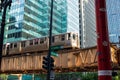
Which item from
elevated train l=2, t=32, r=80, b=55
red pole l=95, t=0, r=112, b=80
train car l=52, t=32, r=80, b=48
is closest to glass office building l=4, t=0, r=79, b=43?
elevated train l=2, t=32, r=80, b=55

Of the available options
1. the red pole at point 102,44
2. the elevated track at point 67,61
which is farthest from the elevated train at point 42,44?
the red pole at point 102,44

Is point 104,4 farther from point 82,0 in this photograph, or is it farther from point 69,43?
point 82,0

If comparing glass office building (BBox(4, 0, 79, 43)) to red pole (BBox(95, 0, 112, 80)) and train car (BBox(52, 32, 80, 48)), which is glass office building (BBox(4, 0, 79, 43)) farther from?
red pole (BBox(95, 0, 112, 80))

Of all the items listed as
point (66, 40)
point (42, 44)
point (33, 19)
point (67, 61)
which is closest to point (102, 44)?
point (67, 61)

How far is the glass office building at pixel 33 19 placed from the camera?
99.4 m

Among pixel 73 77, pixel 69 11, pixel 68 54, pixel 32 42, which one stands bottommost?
pixel 73 77

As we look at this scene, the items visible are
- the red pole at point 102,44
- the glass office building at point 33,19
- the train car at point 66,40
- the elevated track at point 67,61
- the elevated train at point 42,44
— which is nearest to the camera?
the red pole at point 102,44

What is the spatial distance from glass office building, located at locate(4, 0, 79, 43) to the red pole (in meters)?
80.1

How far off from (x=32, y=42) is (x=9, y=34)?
2685 inches

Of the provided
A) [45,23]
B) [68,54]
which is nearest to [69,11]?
[45,23]

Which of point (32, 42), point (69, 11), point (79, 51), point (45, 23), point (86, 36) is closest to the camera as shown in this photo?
point (79, 51)

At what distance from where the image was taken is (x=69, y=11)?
13700 cm

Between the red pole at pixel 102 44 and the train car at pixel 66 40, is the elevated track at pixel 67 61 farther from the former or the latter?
the red pole at pixel 102 44

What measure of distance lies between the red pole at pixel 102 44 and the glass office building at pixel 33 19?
80.1 metres
